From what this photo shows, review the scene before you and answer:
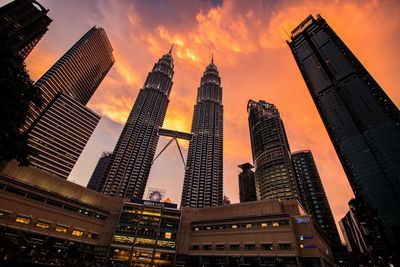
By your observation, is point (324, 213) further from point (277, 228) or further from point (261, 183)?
point (277, 228)

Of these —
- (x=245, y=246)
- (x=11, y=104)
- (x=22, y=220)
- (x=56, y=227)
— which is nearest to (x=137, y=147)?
(x=56, y=227)

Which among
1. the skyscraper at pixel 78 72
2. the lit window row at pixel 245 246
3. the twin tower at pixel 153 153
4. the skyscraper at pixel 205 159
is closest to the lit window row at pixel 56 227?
the lit window row at pixel 245 246

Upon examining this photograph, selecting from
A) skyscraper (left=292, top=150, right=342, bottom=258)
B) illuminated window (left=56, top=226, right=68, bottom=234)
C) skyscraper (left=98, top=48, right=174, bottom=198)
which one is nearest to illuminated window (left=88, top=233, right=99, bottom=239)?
illuminated window (left=56, top=226, right=68, bottom=234)

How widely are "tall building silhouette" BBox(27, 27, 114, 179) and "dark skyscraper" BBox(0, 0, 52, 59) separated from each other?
30.2 metres

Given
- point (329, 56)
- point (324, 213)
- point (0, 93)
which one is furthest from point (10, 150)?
point (324, 213)

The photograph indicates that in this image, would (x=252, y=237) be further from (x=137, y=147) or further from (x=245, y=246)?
(x=137, y=147)

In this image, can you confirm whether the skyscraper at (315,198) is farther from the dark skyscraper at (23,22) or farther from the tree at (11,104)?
the dark skyscraper at (23,22)

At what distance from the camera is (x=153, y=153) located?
168500 millimetres

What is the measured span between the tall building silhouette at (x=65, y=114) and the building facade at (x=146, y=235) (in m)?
79.2

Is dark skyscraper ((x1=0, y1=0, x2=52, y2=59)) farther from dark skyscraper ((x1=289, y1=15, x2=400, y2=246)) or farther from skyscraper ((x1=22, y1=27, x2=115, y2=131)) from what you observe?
dark skyscraper ((x1=289, y1=15, x2=400, y2=246))

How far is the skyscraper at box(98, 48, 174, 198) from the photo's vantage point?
458 ft

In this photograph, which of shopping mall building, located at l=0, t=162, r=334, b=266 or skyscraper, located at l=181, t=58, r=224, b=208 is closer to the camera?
shopping mall building, located at l=0, t=162, r=334, b=266

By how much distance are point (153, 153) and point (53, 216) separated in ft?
361

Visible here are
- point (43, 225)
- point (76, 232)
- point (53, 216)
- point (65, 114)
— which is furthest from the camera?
point (65, 114)
